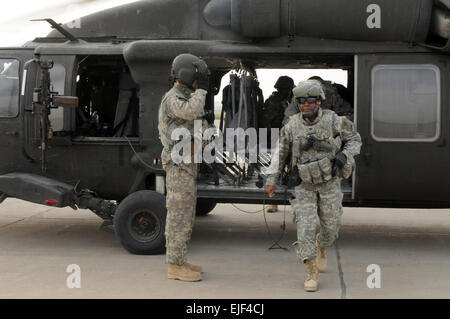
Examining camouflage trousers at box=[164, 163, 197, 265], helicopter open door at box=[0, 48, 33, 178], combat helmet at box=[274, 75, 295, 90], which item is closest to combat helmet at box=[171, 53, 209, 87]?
camouflage trousers at box=[164, 163, 197, 265]

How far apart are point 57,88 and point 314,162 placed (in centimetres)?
336

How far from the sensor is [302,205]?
19.3ft

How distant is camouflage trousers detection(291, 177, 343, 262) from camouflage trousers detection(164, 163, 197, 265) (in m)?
0.98

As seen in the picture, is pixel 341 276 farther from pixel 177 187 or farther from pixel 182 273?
pixel 177 187

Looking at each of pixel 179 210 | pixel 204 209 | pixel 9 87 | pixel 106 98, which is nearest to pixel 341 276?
pixel 179 210

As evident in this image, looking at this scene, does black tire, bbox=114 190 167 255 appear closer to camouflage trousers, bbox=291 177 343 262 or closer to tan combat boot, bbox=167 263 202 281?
tan combat boot, bbox=167 263 202 281

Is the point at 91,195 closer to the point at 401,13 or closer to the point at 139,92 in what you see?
the point at 139,92

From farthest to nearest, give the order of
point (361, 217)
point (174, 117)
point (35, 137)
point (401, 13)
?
point (361, 217) < point (35, 137) < point (401, 13) < point (174, 117)

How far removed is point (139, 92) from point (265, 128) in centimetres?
175

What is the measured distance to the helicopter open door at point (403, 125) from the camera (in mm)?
7020

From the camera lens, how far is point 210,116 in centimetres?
768

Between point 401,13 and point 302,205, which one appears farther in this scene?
point 401,13

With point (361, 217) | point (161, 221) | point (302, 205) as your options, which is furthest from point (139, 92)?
point (361, 217)

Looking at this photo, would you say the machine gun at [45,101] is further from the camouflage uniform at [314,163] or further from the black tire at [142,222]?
the camouflage uniform at [314,163]
